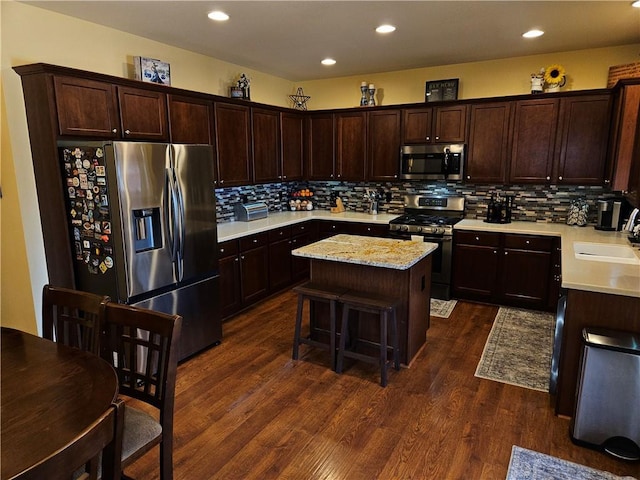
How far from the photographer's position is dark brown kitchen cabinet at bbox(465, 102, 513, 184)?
Answer: 441 centimetres

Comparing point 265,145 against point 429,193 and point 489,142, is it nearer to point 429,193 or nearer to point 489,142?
point 429,193

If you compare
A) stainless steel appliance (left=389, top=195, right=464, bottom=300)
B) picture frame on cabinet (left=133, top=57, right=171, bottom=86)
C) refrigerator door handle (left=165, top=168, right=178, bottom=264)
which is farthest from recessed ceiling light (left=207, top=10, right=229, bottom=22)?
stainless steel appliance (left=389, top=195, right=464, bottom=300)

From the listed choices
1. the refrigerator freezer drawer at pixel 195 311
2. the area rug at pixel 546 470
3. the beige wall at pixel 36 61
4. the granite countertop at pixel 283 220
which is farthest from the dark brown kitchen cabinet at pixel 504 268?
the refrigerator freezer drawer at pixel 195 311

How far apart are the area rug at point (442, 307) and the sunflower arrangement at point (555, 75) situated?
254 centimetres

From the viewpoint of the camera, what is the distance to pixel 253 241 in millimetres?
4273

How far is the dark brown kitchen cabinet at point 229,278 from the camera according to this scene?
3875mm

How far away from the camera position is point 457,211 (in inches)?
195

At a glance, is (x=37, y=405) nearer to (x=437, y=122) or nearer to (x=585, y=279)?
(x=585, y=279)

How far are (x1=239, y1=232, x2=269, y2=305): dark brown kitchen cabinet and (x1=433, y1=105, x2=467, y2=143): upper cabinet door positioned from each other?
92.6 inches

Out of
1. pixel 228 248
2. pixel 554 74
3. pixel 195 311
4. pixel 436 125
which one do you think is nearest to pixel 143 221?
pixel 195 311

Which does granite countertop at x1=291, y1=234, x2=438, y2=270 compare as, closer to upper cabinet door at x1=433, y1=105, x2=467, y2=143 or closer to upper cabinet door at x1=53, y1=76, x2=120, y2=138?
upper cabinet door at x1=53, y1=76, x2=120, y2=138

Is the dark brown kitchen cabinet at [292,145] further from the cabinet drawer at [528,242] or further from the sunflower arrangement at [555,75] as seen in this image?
the sunflower arrangement at [555,75]

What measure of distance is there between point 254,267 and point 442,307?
6.88 ft

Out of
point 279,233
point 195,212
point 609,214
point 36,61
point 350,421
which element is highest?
point 36,61
